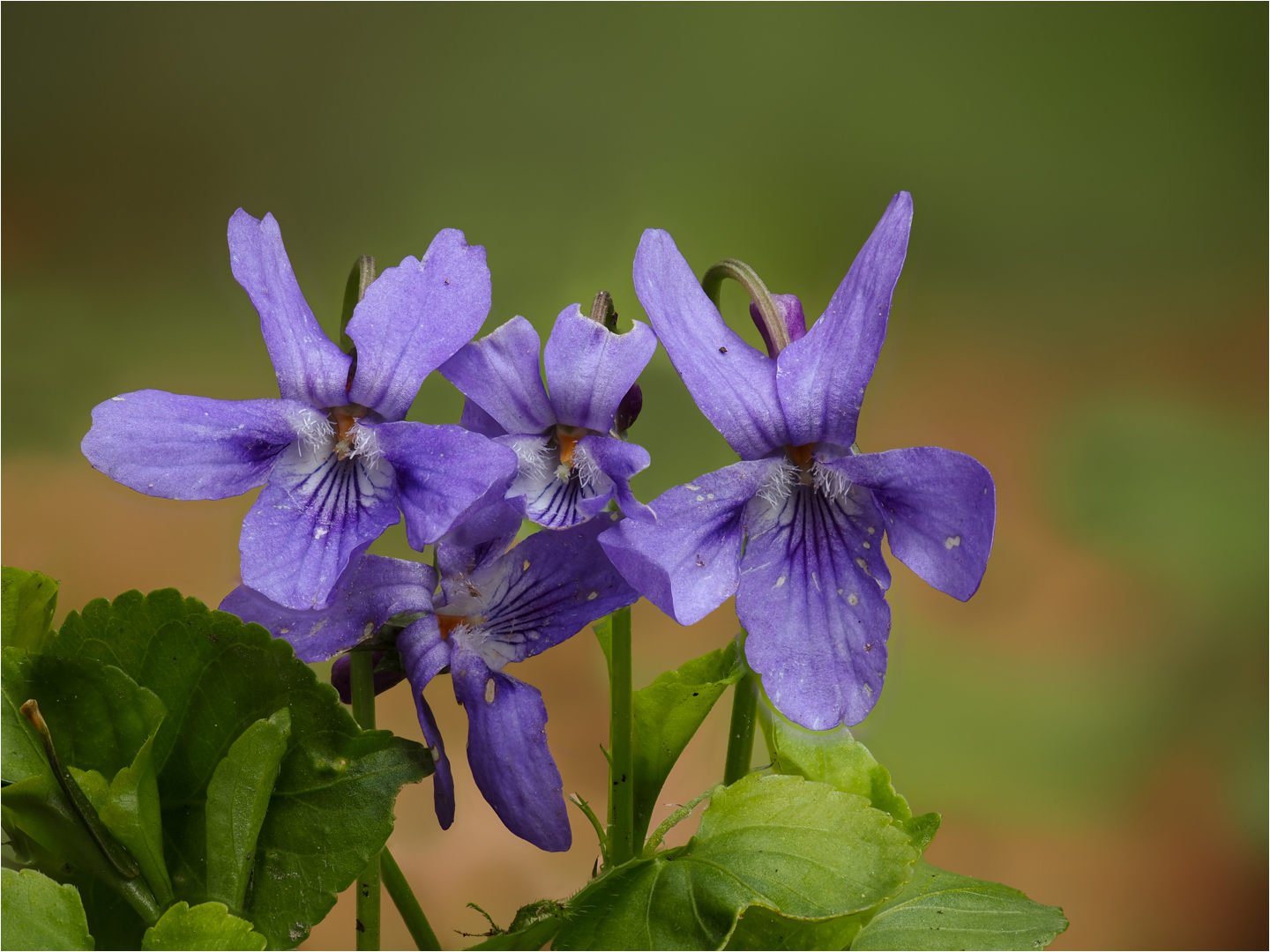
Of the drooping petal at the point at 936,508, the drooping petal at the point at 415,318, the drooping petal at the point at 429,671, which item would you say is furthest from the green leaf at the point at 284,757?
the drooping petal at the point at 936,508

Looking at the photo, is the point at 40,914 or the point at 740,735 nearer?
the point at 40,914

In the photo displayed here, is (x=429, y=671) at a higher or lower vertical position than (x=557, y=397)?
lower

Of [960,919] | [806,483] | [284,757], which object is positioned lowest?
[960,919]

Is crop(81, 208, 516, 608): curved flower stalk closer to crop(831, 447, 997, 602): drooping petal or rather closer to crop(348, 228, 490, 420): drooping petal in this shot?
crop(348, 228, 490, 420): drooping petal

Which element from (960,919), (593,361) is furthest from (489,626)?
(960,919)

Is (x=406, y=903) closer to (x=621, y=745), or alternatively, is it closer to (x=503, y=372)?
(x=621, y=745)

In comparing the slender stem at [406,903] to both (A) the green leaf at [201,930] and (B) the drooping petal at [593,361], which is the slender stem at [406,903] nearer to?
(A) the green leaf at [201,930]

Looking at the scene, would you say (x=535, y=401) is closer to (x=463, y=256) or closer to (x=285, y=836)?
(x=463, y=256)
